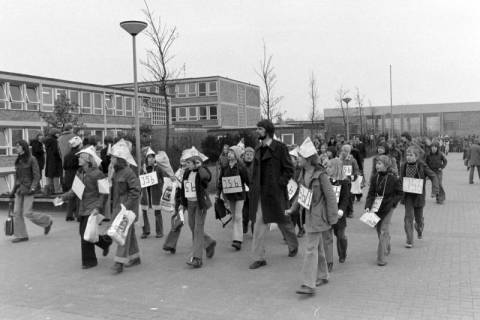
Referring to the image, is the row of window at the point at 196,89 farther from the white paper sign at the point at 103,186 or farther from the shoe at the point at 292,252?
the white paper sign at the point at 103,186

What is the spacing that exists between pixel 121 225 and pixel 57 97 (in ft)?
139

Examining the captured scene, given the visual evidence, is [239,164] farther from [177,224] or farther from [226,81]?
[226,81]

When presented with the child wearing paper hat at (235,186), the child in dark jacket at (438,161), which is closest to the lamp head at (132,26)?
the child wearing paper hat at (235,186)

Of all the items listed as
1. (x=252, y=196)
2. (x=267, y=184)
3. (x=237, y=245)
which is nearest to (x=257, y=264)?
(x=252, y=196)

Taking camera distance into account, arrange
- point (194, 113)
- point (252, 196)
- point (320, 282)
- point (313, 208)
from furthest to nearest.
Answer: point (194, 113), point (252, 196), point (320, 282), point (313, 208)

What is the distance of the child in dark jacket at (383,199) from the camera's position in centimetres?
716

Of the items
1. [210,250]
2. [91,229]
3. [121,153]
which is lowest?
[210,250]

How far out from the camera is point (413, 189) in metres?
8.29

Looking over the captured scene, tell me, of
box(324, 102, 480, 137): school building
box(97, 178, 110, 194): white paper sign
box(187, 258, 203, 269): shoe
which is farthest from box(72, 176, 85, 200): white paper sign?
box(324, 102, 480, 137): school building

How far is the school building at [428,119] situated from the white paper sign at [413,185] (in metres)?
59.4

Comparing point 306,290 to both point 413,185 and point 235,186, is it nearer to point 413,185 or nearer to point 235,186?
point 235,186

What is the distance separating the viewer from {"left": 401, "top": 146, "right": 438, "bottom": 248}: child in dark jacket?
826 centimetres

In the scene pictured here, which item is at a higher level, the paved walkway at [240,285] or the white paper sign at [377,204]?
the white paper sign at [377,204]

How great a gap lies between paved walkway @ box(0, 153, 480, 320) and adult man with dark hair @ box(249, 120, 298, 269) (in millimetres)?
458
